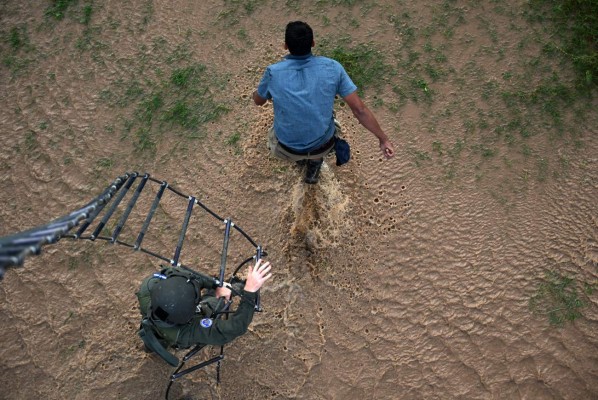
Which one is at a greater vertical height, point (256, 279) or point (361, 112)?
point (361, 112)

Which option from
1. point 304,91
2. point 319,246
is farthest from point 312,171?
point 304,91

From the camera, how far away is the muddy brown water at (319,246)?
14.2 feet

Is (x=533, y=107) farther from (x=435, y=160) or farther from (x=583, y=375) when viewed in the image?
(x=583, y=375)

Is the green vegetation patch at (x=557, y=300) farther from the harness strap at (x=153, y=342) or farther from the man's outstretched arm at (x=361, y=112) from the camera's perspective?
the harness strap at (x=153, y=342)

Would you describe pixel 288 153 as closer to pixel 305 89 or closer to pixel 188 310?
pixel 305 89

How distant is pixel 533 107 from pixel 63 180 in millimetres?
4506

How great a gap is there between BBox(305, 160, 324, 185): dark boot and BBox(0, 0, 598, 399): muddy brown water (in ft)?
0.89

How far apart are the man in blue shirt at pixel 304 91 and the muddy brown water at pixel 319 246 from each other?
1165mm

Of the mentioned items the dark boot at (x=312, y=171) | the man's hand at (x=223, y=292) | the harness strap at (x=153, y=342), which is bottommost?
the harness strap at (x=153, y=342)

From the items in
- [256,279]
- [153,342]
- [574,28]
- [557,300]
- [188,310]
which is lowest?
[557,300]

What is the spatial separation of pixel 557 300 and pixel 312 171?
2.40 meters

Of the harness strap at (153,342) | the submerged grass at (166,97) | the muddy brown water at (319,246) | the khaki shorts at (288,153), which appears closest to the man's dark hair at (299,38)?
the khaki shorts at (288,153)

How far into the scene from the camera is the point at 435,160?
473cm

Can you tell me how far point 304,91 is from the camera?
3.33 metres
